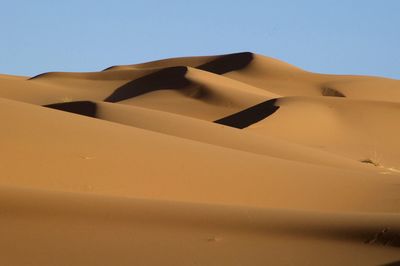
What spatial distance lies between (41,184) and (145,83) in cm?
3308

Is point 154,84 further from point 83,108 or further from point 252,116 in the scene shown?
point 83,108

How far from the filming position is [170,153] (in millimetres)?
9469

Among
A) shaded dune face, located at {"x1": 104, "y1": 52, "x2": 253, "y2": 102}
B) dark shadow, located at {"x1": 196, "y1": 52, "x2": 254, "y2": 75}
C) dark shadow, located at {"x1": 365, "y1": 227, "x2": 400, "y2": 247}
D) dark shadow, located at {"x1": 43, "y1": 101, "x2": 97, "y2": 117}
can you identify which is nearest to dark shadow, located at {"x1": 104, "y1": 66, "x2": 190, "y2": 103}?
shaded dune face, located at {"x1": 104, "y1": 52, "x2": 253, "y2": 102}

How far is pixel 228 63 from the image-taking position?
164 feet

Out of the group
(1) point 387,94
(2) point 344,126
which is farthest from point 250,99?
(1) point 387,94

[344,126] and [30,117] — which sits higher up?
[30,117]

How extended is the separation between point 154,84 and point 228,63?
11.3 meters

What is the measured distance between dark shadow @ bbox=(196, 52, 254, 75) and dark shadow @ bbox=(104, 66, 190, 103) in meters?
8.36

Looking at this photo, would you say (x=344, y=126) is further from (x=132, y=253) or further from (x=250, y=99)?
(x=132, y=253)

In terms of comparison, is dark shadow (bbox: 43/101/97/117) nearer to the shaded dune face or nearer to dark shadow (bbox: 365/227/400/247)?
dark shadow (bbox: 365/227/400/247)

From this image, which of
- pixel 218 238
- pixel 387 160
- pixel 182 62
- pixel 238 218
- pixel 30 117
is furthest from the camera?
pixel 182 62

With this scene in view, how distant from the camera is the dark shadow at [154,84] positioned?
37.3 m

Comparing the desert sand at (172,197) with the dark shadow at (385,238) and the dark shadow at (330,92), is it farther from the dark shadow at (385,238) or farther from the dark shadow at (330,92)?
the dark shadow at (330,92)

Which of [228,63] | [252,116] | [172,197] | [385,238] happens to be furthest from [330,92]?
[385,238]
